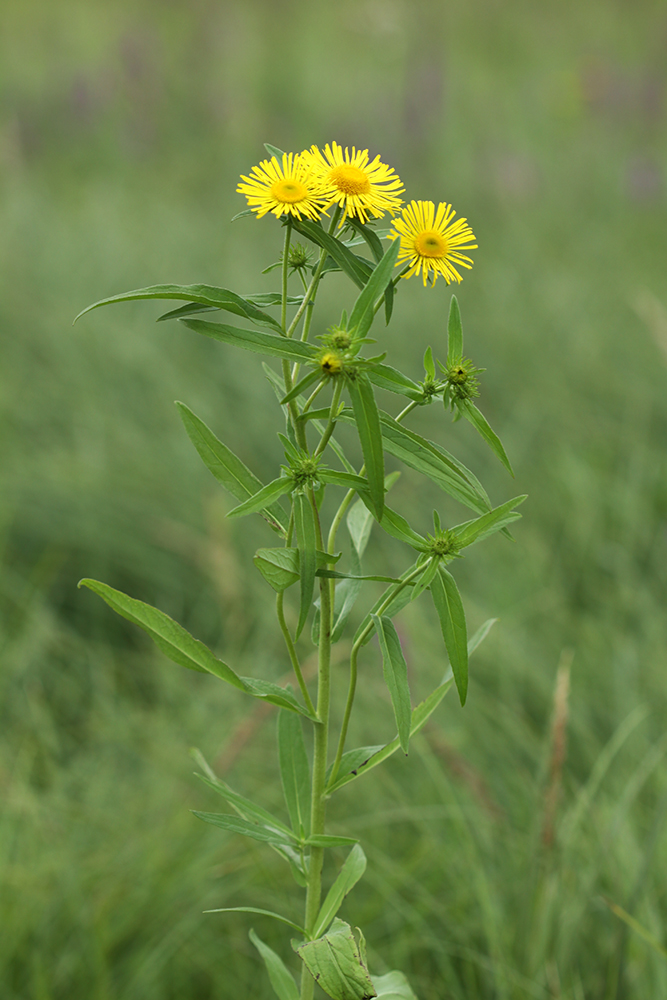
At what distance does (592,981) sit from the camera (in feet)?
3.64

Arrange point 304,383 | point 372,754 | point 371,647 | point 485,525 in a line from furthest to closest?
point 371,647 → point 372,754 → point 485,525 → point 304,383

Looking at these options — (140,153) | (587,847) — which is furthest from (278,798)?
A: (140,153)

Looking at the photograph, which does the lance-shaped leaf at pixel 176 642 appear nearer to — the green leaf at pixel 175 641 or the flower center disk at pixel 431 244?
the green leaf at pixel 175 641

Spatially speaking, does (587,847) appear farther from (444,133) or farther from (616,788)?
(444,133)

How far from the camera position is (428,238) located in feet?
1.91

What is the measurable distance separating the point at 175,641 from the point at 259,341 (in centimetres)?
24

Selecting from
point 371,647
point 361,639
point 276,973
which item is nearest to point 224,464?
point 361,639

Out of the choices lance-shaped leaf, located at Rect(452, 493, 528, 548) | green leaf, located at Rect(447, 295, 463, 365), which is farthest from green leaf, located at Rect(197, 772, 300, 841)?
green leaf, located at Rect(447, 295, 463, 365)

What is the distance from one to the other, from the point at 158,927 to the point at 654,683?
97cm

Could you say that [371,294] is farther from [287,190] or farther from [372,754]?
[372,754]

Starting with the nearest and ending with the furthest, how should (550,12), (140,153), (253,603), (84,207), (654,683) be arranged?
(654,683)
(253,603)
(84,207)
(140,153)
(550,12)

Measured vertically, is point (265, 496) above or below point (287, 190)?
below

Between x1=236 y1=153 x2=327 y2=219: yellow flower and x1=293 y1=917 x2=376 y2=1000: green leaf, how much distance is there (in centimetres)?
53

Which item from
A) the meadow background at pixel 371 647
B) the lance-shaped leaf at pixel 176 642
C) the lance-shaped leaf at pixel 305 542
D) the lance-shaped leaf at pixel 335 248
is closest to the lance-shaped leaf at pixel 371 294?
the lance-shaped leaf at pixel 335 248
